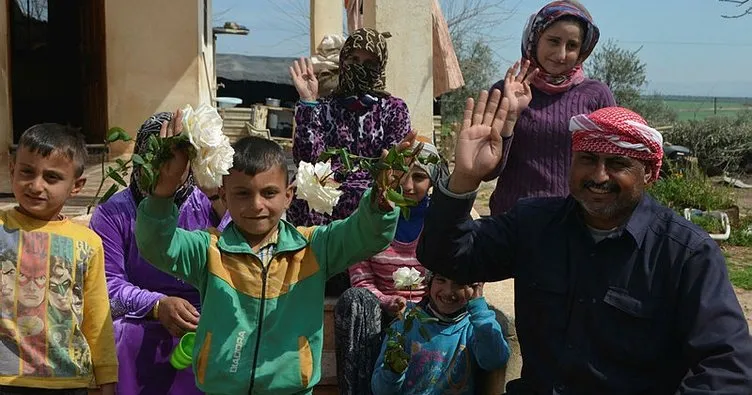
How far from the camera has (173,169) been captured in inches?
97.3

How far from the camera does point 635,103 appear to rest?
76.6ft

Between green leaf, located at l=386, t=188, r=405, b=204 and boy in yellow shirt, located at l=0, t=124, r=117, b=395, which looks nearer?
green leaf, located at l=386, t=188, r=405, b=204

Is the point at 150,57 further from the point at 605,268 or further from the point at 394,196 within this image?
the point at 605,268

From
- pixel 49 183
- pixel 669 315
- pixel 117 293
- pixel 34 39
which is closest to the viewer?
pixel 669 315

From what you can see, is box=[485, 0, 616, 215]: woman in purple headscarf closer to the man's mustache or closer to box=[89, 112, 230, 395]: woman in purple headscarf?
the man's mustache

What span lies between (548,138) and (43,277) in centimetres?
220

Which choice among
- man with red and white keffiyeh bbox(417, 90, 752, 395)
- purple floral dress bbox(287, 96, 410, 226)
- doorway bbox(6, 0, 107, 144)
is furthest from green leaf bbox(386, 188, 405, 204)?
doorway bbox(6, 0, 107, 144)

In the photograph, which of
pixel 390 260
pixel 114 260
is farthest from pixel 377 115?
pixel 114 260

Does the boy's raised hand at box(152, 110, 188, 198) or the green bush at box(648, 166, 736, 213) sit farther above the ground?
the boy's raised hand at box(152, 110, 188, 198)

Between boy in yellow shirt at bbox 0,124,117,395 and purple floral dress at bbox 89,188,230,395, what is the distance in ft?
1.55

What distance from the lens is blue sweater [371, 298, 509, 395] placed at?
135 inches

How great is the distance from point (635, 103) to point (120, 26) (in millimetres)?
16964

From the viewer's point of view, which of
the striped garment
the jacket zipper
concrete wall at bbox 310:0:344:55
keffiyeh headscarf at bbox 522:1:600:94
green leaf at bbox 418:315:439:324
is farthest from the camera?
concrete wall at bbox 310:0:344:55

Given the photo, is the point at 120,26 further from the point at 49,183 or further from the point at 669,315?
the point at 669,315
